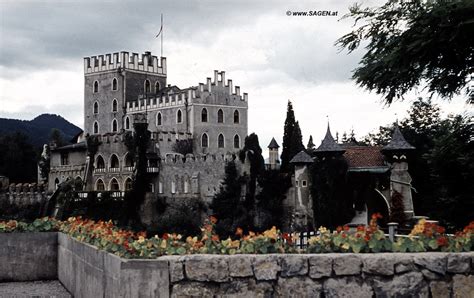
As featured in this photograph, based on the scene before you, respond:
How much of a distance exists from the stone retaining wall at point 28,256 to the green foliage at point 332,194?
84.5 ft

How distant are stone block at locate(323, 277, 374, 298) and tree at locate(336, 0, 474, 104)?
8280mm

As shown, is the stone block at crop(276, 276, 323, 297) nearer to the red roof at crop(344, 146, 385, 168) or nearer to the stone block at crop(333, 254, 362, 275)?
the stone block at crop(333, 254, 362, 275)

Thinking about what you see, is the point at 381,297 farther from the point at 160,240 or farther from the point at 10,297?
the point at 10,297

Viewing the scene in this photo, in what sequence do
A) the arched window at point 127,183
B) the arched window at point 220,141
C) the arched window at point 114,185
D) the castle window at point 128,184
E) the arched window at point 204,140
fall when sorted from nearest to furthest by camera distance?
the castle window at point 128,184 < the arched window at point 127,183 < the arched window at point 114,185 < the arched window at point 204,140 < the arched window at point 220,141

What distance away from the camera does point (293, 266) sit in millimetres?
5000

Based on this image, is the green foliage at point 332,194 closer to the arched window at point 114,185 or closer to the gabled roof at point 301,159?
the gabled roof at point 301,159

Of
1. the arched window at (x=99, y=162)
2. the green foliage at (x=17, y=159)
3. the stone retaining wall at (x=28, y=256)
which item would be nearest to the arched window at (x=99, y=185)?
the arched window at (x=99, y=162)

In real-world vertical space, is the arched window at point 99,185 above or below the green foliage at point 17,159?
below

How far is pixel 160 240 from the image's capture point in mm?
5492

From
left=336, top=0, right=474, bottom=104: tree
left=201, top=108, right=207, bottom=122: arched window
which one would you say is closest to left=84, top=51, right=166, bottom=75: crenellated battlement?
left=201, top=108, right=207, bottom=122: arched window

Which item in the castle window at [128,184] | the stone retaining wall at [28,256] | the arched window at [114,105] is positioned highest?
the arched window at [114,105]

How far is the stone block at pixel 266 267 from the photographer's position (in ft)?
16.3

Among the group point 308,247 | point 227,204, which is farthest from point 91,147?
point 308,247

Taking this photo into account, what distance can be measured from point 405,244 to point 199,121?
51.6 meters
